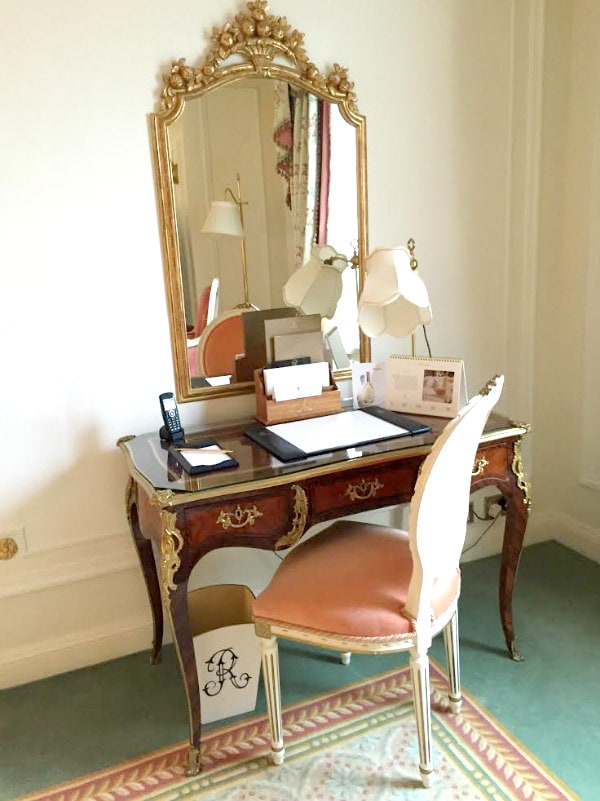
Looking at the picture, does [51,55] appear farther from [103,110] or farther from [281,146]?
[281,146]

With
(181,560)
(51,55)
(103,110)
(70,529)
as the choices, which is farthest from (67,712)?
(51,55)

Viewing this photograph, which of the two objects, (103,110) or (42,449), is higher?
(103,110)

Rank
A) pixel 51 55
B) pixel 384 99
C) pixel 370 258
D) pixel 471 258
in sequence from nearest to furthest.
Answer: pixel 51 55 → pixel 370 258 → pixel 384 99 → pixel 471 258

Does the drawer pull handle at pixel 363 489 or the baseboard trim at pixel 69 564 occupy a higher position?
the drawer pull handle at pixel 363 489

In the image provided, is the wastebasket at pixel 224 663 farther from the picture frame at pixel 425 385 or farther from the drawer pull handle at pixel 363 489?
the picture frame at pixel 425 385

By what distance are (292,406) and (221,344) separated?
1.04 ft

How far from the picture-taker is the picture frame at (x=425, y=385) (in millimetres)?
2057

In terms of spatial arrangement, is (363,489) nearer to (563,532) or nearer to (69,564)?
(69,564)

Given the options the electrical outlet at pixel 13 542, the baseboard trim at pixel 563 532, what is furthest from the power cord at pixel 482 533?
the electrical outlet at pixel 13 542

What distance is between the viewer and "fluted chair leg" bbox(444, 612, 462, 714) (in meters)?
1.85

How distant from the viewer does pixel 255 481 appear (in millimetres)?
1659

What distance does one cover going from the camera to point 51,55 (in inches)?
72.3

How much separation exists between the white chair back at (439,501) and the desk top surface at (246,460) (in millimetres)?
226

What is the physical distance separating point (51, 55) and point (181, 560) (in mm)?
1420
